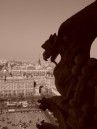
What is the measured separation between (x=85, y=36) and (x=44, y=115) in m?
20.3

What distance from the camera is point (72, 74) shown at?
223 centimetres

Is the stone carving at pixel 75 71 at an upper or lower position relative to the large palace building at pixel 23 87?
upper

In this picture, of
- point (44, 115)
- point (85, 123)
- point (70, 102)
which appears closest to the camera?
point (85, 123)

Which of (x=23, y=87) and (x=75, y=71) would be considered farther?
(x=23, y=87)

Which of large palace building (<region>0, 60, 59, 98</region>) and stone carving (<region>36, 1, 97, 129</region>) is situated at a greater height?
stone carving (<region>36, 1, 97, 129</region>)

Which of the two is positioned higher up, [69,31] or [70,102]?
[69,31]

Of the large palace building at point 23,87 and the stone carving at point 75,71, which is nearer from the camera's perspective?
the stone carving at point 75,71

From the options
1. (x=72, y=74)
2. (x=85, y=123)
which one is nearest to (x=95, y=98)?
(x=85, y=123)

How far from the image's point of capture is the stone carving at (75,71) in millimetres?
2037

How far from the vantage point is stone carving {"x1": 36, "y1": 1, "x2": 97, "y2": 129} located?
2.04m

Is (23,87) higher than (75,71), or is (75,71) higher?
(75,71)

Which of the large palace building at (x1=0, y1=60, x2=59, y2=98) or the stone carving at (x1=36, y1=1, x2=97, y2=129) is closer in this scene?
the stone carving at (x1=36, y1=1, x2=97, y2=129)

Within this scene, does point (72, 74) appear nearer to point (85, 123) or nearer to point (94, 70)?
point (94, 70)

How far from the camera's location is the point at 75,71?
84.3 inches
